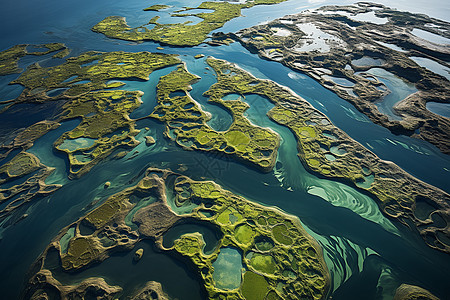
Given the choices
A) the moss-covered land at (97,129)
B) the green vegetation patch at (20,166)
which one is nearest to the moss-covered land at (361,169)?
the moss-covered land at (97,129)

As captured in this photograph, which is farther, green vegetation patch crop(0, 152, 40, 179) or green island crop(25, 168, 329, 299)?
green vegetation patch crop(0, 152, 40, 179)

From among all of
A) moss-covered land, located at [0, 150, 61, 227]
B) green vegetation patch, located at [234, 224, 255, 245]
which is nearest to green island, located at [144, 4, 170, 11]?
moss-covered land, located at [0, 150, 61, 227]

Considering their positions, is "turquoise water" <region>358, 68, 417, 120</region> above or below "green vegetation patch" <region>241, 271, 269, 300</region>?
above

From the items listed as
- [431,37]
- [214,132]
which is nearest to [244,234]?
[214,132]

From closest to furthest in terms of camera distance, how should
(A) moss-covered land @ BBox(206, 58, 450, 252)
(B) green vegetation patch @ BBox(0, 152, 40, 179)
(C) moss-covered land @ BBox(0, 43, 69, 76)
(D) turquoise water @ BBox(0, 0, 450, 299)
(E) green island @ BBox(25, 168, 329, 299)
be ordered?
1. (E) green island @ BBox(25, 168, 329, 299)
2. (D) turquoise water @ BBox(0, 0, 450, 299)
3. (A) moss-covered land @ BBox(206, 58, 450, 252)
4. (B) green vegetation patch @ BBox(0, 152, 40, 179)
5. (C) moss-covered land @ BBox(0, 43, 69, 76)

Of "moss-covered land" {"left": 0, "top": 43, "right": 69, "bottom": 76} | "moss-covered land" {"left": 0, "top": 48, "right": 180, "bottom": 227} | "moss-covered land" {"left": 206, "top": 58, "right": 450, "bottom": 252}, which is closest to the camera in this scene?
"moss-covered land" {"left": 206, "top": 58, "right": 450, "bottom": 252}

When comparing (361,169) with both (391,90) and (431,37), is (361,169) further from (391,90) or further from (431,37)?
(431,37)

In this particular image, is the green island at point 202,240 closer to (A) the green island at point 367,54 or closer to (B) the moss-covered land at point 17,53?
(A) the green island at point 367,54

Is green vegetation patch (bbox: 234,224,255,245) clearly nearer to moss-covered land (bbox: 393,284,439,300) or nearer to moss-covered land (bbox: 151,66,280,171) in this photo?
moss-covered land (bbox: 151,66,280,171)
